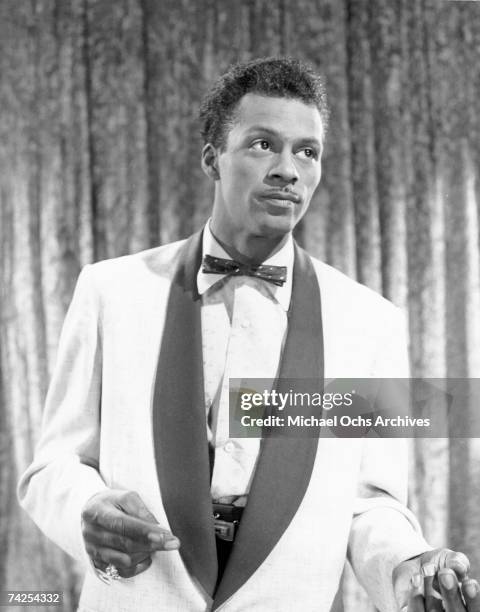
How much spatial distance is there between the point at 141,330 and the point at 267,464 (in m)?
0.38

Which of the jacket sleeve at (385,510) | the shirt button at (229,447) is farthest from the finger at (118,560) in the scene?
the jacket sleeve at (385,510)

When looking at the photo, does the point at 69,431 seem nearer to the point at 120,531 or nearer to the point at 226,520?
the point at 120,531

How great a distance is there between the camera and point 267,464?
1.52m

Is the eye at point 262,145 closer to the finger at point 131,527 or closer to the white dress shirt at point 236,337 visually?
the white dress shirt at point 236,337

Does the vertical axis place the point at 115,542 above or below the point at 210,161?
below

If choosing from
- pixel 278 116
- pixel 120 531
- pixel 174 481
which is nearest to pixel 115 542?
pixel 120 531

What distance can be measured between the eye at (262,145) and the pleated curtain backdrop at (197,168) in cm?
18

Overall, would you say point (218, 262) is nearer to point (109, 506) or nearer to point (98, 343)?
point (98, 343)

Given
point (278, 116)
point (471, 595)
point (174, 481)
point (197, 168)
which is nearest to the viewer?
point (471, 595)

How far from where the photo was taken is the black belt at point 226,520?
1.49m

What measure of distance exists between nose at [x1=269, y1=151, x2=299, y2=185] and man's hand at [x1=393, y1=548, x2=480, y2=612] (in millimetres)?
788

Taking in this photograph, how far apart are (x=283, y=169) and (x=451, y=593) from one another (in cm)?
87

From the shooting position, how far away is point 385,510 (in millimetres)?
1514

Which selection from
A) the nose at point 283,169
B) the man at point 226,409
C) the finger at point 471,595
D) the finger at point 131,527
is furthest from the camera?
the nose at point 283,169
